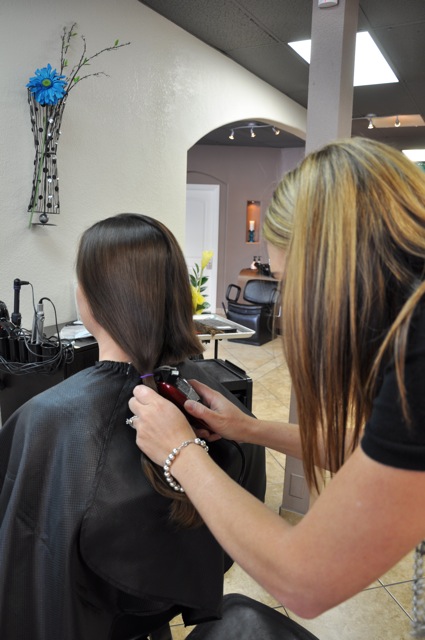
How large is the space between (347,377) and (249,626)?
0.77 metres

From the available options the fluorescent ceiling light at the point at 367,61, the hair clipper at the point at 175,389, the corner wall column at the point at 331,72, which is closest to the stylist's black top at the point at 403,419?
the hair clipper at the point at 175,389

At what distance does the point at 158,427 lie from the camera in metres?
0.84

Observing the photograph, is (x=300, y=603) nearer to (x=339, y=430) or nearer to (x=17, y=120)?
(x=339, y=430)

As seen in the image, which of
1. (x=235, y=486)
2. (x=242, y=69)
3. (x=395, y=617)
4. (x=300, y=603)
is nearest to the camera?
(x=300, y=603)

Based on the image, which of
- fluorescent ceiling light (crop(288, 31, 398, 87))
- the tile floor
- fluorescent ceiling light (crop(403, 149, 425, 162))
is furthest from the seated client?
fluorescent ceiling light (crop(403, 149, 425, 162))

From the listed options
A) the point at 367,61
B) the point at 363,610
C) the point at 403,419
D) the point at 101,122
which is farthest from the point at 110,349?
the point at 367,61

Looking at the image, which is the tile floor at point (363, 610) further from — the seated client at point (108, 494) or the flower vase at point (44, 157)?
the flower vase at point (44, 157)

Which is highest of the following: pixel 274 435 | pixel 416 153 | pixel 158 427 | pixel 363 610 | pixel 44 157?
pixel 416 153

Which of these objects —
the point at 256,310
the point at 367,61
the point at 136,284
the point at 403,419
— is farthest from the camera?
the point at 256,310

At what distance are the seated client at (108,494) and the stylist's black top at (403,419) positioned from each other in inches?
20.5

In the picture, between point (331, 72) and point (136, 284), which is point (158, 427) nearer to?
point (136, 284)

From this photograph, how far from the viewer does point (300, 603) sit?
0.66 metres

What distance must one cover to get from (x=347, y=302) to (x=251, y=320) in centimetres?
622

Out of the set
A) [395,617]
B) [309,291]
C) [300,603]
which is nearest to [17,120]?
[309,291]
